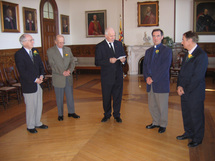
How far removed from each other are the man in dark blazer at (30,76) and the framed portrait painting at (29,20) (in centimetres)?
452

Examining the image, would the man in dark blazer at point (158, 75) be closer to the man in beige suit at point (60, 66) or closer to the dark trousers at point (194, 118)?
the dark trousers at point (194, 118)

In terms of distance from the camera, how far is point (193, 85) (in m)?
3.23

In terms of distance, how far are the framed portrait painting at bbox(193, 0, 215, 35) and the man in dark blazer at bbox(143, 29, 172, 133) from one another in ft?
23.6

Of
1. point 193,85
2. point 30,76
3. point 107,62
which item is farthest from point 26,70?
point 193,85

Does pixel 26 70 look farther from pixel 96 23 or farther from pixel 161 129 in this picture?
pixel 96 23

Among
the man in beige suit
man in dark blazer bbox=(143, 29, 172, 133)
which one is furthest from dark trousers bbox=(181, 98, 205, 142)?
the man in beige suit

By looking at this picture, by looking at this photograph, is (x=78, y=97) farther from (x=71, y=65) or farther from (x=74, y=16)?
(x=74, y=16)

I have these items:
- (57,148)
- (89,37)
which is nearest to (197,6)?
(89,37)

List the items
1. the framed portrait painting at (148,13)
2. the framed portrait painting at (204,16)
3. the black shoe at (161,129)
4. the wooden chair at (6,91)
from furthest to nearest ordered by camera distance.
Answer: the framed portrait painting at (148,13), the framed portrait painting at (204,16), the wooden chair at (6,91), the black shoe at (161,129)

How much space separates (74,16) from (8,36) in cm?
506

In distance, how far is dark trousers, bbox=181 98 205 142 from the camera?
3322 millimetres

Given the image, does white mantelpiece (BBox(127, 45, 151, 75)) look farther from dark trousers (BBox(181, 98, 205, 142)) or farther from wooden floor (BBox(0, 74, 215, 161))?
dark trousers (BBox(181, 98, 205, 142))

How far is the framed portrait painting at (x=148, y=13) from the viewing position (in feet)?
33.9

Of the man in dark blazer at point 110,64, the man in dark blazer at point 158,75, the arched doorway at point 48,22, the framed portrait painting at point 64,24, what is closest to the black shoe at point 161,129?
the man in dark blazer at point 158,75
